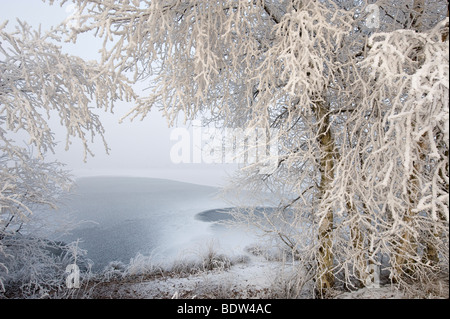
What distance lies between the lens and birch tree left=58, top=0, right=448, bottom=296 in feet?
8.39

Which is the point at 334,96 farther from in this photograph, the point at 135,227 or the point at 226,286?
the point at 135,227

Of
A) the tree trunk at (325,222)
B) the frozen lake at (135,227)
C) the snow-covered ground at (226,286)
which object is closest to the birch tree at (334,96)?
the tree trunk at (325,222)

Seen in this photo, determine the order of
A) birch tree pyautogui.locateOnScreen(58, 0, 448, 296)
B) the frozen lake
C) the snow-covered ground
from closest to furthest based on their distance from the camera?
birch tree pyautogui.locateOnScreen(58, 0, 448, 296)
the snow-covered ground
the frozen lake

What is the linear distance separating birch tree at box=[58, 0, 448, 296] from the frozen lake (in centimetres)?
145

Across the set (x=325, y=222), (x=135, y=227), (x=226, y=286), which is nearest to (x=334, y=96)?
(x=325, y=222)

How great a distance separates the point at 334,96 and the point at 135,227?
3876 mm

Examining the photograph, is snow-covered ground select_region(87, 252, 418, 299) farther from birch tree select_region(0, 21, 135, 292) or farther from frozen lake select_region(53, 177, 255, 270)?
birch tree select_region(0, 21, 135, 292)

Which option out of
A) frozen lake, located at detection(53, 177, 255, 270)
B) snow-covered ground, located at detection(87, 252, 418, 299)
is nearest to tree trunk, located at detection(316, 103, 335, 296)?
snow-covered ground, located at detection(87, 252, 418, 299)

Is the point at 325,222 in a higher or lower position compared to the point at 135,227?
higher

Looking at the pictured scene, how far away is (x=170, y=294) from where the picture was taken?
3.96 m

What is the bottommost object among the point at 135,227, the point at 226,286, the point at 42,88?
the point at 226,286

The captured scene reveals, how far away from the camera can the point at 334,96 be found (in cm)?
404
